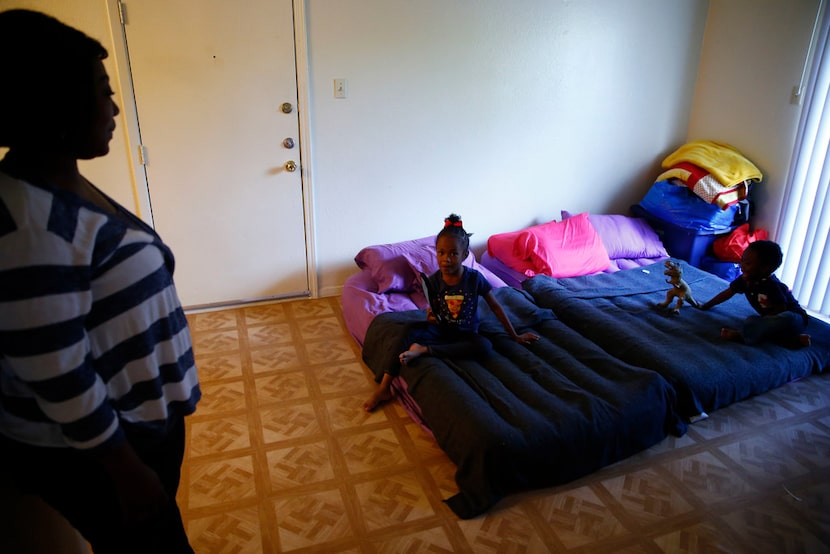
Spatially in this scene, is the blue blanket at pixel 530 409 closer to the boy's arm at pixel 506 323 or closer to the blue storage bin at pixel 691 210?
the boy's arm at pixel 506 323

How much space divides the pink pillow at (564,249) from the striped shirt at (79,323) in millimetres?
2643

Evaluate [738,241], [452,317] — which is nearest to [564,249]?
[738,241]

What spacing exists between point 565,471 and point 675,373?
2.44 ft

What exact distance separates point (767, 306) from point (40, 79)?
2.98m

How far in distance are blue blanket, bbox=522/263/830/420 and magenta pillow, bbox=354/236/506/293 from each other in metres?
0.51

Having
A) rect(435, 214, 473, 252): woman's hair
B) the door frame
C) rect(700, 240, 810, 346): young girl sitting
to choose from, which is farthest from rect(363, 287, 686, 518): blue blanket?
the door frame

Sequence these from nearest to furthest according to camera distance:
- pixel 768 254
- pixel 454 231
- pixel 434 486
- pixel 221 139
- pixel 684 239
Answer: pixel 434 486 → pixel 454 231 → pixel 768 254 → pixel 221 139 → pixel 684 239

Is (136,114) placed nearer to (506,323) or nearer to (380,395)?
(380,395)

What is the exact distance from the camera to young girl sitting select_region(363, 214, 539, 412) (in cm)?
230

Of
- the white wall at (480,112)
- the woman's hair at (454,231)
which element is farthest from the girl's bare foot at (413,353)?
the white wall at (480,112)

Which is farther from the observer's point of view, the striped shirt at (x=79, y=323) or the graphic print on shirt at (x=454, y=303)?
the graphic print on shirt at (x=454, y=303)

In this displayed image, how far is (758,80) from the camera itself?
3.51 metres

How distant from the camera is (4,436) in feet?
2.78

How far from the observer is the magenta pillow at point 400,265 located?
308 cm
